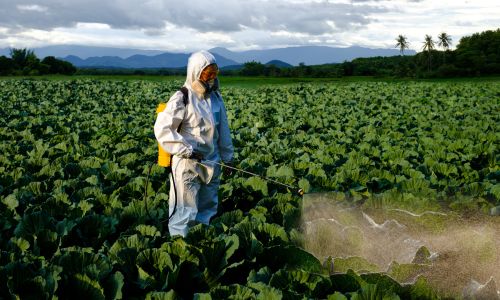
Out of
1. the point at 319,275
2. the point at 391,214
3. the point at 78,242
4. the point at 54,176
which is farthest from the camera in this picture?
the point at 54,176

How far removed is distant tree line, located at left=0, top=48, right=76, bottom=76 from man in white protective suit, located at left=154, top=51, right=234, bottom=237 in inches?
2370

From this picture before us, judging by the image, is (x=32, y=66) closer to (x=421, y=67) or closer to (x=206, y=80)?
(x=421, y=67)

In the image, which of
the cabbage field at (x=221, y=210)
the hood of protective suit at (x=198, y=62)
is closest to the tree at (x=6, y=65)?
the cabbage field at (x=221, y=210)

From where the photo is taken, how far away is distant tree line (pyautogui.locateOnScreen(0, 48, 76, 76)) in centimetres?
6109

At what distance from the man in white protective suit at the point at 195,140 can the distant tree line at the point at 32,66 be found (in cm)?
6019

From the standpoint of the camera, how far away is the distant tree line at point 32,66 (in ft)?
200

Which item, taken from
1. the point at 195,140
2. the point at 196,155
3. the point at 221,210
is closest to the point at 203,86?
the point at 195,140

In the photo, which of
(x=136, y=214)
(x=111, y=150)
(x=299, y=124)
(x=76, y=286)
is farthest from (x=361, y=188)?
(x=299, y=124)

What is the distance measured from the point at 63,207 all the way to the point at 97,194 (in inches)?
20.0

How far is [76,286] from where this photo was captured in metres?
3.27

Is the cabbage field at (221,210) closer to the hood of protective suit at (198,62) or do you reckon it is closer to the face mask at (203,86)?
the face mask at (203,86)

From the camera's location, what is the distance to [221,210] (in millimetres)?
6004

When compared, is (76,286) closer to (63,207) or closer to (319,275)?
(319,275)

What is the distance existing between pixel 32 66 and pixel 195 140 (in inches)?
2576
